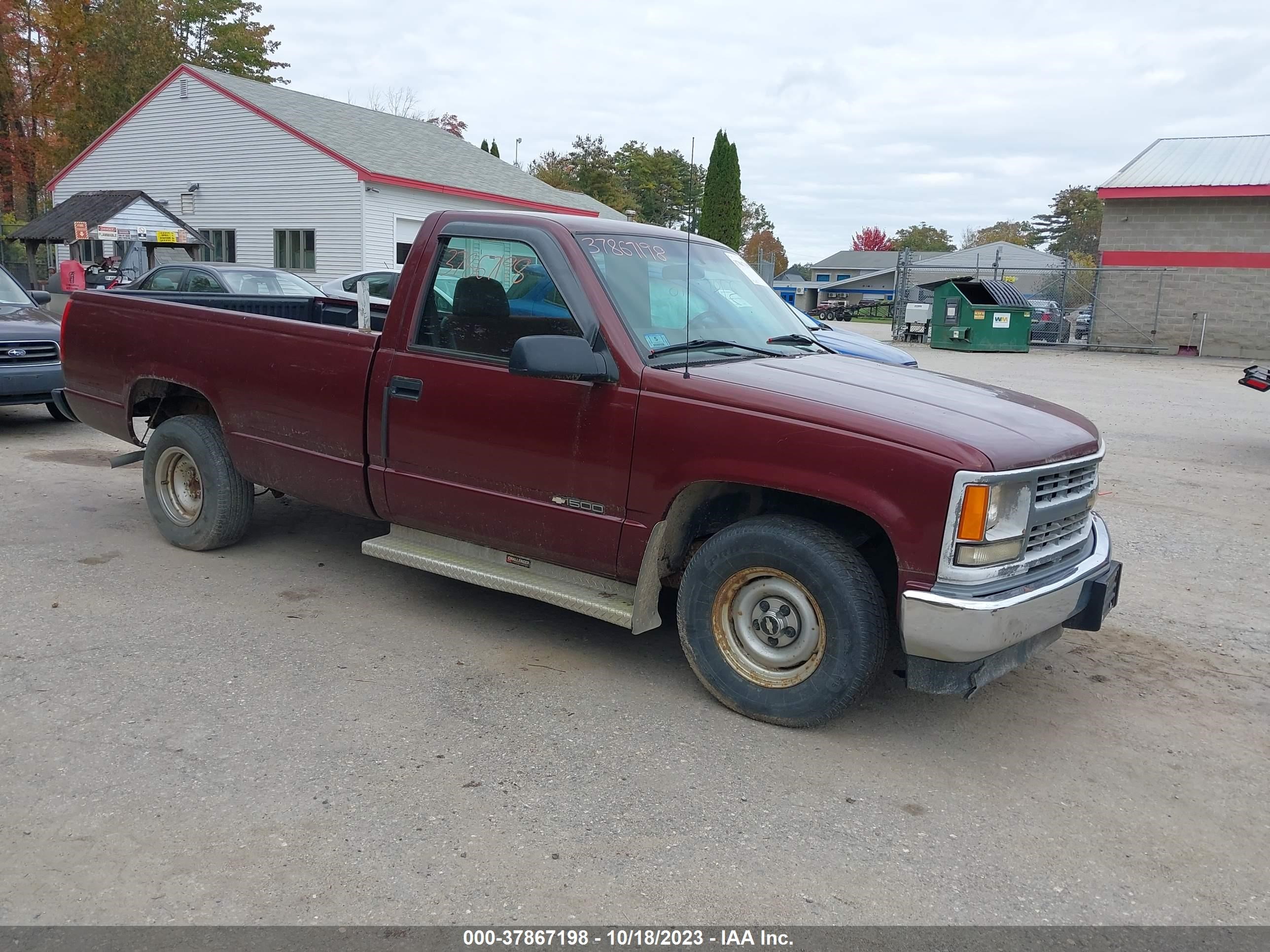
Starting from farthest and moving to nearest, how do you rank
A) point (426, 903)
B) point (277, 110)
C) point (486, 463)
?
point (277, 110) < point (486, 463) < point (426, 903)

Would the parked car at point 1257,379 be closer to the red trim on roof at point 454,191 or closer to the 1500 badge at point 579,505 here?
the 1500 badge at point 579,505

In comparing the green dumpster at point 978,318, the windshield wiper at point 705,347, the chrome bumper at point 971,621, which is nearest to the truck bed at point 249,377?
the windshield wiper at point 705,347

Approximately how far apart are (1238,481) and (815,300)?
190ft

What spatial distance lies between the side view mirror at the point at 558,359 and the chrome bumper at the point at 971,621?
156cm

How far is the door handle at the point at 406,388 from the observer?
193 inches

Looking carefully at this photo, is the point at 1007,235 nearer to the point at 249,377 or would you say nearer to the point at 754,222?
the point at 754,222

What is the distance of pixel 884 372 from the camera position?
15.8 ft

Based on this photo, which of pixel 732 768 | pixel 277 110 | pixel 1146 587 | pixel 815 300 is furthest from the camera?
pixel 815 300

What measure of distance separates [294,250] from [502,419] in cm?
2740

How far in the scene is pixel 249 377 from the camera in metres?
5.59

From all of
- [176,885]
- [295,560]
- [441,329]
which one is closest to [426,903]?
[176,885]

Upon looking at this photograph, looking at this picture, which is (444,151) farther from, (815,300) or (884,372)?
(815,300)

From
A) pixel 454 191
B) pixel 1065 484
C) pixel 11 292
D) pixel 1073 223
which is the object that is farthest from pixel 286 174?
pixel 1073 223
